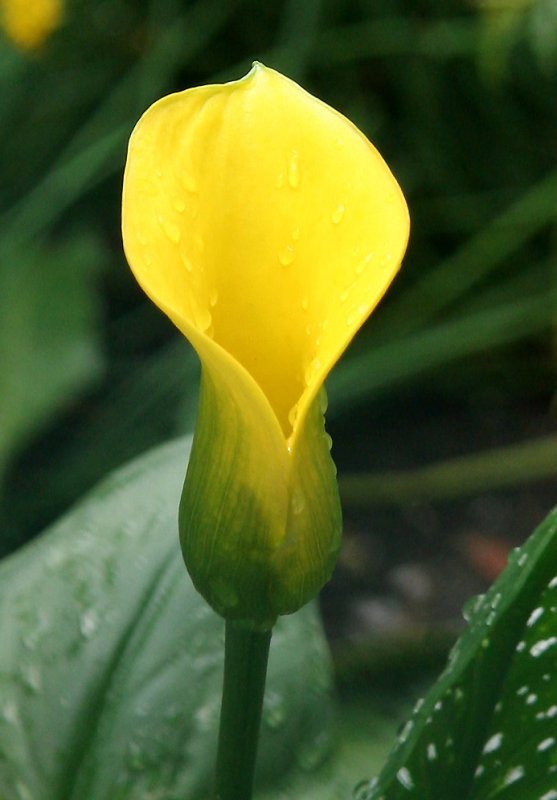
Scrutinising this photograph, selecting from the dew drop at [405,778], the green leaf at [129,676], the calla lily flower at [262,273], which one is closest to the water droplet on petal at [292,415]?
the calla lily flower at [262,273]

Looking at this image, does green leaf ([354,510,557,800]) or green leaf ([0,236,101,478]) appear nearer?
green leaf ([354,510,557,800])

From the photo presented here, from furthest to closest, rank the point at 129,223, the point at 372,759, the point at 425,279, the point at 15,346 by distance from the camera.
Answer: the point at 425,279, the point at 15,346, the point at 372,759, the point at 129,223

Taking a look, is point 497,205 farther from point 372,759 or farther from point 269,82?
point 269,82

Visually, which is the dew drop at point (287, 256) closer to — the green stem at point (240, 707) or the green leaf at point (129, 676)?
the green stem at point (240, 707)

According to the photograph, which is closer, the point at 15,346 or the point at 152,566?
the point at 152,566

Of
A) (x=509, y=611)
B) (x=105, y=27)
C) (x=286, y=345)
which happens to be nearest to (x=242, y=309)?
(x=286, y=345)

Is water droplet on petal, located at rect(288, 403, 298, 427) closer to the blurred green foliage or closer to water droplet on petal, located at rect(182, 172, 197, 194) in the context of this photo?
water droplet on petal, located at rect(182, 172, 197, 194)

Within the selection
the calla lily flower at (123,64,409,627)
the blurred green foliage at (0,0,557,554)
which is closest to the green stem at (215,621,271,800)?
the calla lily flower at (123,64,409,627)
